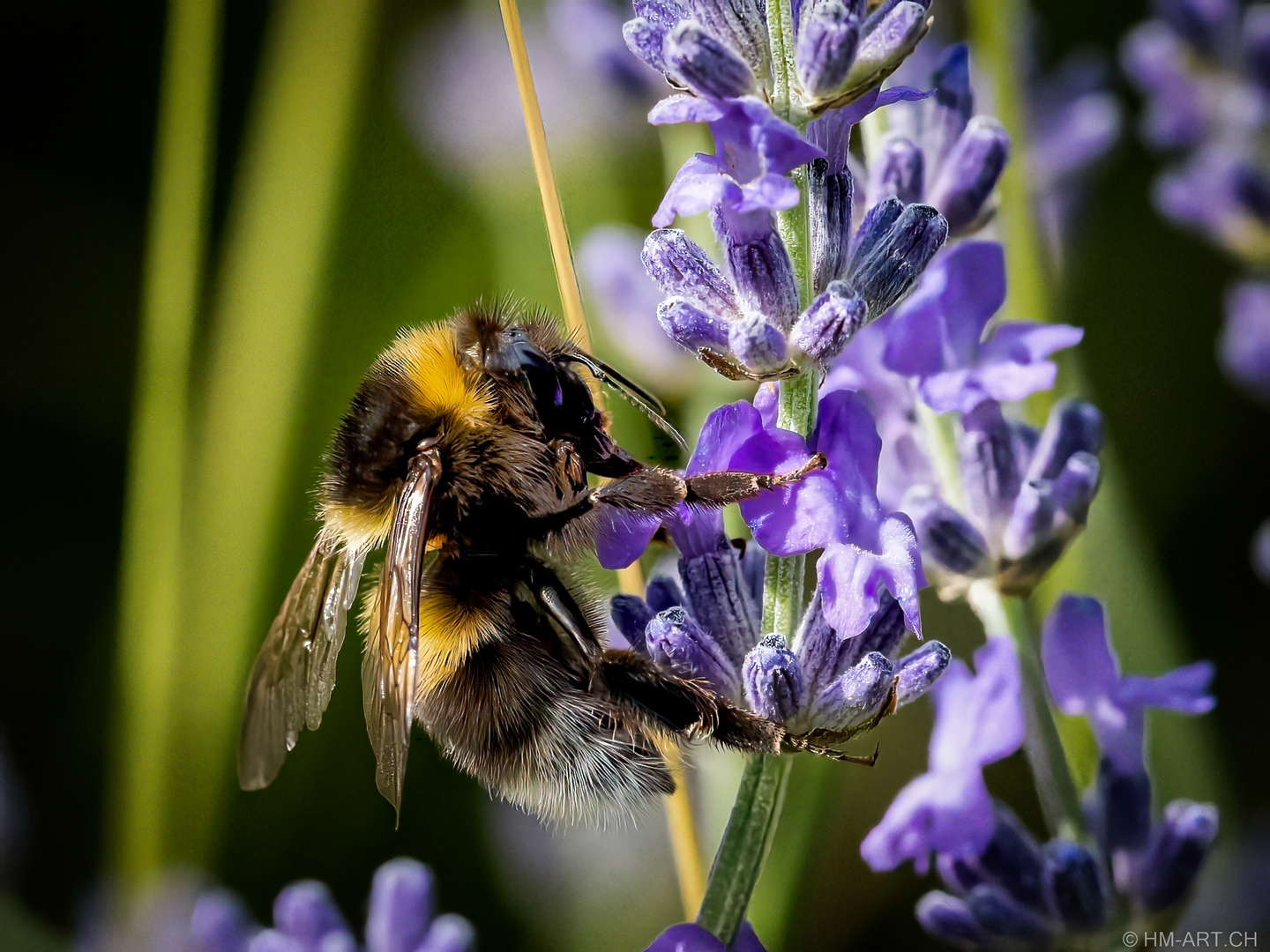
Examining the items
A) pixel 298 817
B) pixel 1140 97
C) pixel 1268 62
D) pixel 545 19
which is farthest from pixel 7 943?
pixel 1140 97

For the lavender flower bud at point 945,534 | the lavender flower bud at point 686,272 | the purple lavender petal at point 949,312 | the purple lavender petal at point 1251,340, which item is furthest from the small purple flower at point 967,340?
the purple lavender petal at point 1251,340

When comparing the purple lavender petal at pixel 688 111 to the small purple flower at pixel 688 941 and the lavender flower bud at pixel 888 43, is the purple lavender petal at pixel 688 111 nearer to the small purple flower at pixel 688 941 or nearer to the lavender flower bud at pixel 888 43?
the lavender flower bud at pixel 888 43

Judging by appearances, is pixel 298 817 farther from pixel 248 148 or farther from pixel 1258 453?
pixel 1258 453

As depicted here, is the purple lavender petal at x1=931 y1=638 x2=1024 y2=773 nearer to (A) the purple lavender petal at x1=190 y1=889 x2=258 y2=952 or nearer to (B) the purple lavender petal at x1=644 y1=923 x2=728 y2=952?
(B) the purple lavender petal at x1=644 y1=923 x2=728 y2=952

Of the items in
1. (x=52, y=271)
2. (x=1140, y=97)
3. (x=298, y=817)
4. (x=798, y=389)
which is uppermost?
(x=1140, y=97)

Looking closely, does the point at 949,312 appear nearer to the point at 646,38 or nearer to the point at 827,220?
the point at 827,220
